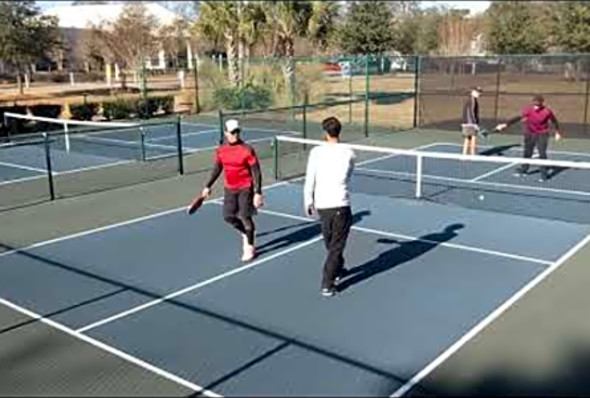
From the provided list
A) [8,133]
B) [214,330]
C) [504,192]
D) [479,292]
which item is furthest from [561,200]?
[8,133]

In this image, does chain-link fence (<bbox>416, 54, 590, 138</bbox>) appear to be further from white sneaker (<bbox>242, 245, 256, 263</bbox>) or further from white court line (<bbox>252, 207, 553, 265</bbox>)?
white sneaker (<bbox>242, 245, 256, 263</bbox>)

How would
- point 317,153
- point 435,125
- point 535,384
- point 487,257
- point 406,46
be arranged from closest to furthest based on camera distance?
point 535,384 < point 317,153 < point 487,257 < point 435,125 < point 406,46

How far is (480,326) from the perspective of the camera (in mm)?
6539

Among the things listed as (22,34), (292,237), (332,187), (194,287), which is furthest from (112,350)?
(22,34)

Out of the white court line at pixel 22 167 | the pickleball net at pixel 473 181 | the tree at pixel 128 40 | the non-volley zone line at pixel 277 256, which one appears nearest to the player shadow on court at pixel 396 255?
the non-volley zone line at pixel 277 256

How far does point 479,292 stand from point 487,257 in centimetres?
143

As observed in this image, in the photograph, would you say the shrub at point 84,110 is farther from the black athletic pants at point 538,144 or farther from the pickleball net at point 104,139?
the black athletic pants at point 538,144

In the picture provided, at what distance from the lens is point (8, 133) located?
22.5m

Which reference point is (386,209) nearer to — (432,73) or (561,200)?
(561,200)

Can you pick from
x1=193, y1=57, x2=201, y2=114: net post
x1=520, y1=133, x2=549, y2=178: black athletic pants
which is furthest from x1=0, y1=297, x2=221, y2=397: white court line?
x1=193, y1=57, x2=201, y2=114: net post

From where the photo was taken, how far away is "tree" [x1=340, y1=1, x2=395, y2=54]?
36406 mm

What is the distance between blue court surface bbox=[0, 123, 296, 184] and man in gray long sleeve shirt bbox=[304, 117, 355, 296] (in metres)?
8.78

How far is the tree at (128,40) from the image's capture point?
46.3m

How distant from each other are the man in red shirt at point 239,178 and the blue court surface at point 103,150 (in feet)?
23.2
